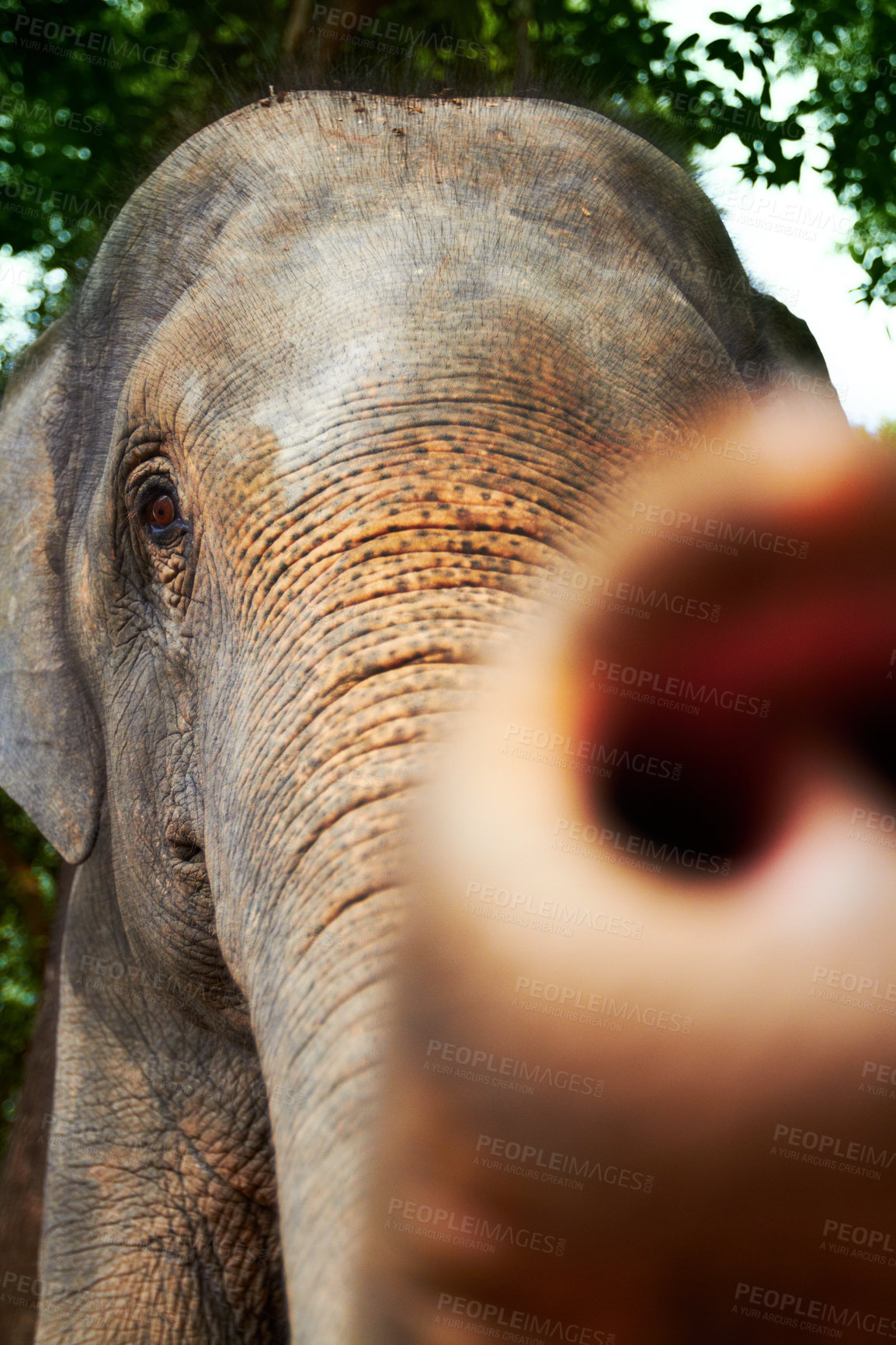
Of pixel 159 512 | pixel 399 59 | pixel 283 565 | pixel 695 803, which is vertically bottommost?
pixel 695 803

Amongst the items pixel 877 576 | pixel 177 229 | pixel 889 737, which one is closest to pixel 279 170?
pixel 177 229

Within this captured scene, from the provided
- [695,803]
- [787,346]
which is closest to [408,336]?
[695,803]

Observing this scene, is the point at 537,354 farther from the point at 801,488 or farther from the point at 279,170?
the point at 279,170

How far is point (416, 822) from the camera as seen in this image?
1126 millimetres

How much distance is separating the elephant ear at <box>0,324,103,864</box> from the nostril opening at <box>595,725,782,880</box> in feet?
4.93

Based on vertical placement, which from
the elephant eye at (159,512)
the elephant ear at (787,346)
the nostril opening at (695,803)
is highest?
the elephant ear at (787,346)

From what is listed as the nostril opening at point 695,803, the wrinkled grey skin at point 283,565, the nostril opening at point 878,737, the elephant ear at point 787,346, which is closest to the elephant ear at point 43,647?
the wrinkled grey skin at point 283,565

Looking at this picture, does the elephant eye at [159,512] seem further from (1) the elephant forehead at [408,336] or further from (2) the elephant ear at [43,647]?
(2) the elephant ear at [43,647]

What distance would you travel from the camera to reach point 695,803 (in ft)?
3.25

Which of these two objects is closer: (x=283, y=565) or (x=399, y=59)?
(x=283, y=565)

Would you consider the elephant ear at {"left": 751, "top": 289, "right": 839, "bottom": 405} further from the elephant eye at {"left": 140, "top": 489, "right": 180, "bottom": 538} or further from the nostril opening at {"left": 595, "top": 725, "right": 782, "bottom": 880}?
the nostril opening at {"left": 595, "top": 725, "right": 782, "bottom": 880}

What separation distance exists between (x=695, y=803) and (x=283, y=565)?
0.72 metres

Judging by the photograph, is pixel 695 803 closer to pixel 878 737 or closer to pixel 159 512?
pixel 878 737

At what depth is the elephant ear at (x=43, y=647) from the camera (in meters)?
2.32
